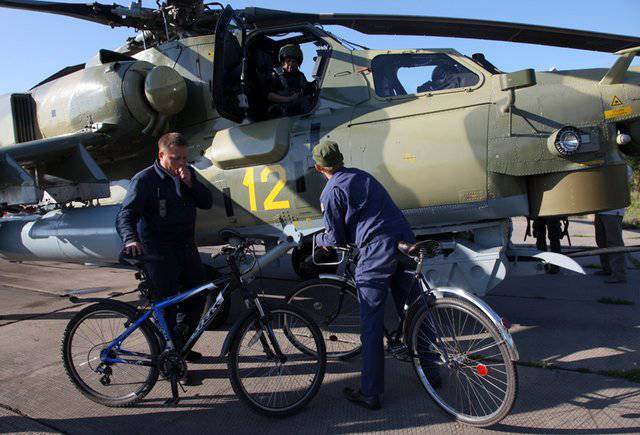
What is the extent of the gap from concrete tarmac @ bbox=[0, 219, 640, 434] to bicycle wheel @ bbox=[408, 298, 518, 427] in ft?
0.39

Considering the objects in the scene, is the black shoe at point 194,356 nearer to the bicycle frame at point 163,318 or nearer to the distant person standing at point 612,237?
the bicycle frame at point 163,318

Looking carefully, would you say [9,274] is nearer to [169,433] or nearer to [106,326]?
[106,326]

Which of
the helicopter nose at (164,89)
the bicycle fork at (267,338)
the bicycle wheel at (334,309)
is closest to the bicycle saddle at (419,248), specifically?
the bicycle wheel at (334,309)

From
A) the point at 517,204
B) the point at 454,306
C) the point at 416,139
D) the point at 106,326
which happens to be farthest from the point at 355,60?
the point at 106,326

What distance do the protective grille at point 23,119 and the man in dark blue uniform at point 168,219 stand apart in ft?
12.6

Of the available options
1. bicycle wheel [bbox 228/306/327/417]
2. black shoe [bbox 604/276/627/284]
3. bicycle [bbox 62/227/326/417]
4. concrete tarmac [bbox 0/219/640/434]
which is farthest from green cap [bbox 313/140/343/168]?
black shoe [bbox 604/276/627/284]

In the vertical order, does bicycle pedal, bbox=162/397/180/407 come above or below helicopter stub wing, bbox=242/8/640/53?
below

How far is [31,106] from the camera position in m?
6.31

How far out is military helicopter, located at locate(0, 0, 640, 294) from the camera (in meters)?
4.06

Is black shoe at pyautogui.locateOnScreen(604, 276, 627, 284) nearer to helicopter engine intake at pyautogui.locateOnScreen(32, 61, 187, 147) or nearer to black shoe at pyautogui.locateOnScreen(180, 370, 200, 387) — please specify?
black shoe at pyautogui.locateOnScreen(180, 370, 200, 387)

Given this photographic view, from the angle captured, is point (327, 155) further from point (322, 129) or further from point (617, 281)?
point (617, 281)

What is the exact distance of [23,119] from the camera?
6262 mm

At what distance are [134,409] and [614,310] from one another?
467cm

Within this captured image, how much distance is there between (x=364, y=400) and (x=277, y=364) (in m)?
0.62
